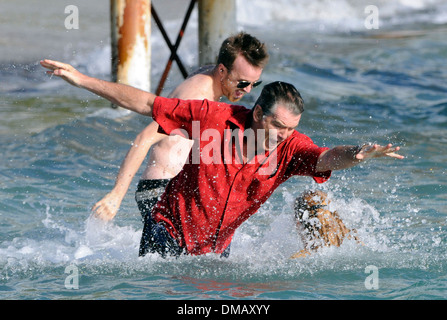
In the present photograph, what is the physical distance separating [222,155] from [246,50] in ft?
2.91

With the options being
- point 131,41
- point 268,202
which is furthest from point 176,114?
point 131,41

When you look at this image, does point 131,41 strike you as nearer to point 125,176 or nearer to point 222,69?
point 222,69

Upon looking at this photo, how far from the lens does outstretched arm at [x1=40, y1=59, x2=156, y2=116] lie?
160 inches

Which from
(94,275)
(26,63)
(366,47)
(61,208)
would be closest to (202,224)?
(94,275)

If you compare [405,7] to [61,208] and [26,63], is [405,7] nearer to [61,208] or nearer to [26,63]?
[26,63]

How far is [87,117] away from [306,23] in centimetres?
1235

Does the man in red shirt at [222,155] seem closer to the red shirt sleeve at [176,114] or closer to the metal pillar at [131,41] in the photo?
the red shirt sleeve at [176,114]

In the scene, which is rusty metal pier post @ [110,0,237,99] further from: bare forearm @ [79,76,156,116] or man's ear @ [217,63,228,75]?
bare forearm @ [79,76,156,116]

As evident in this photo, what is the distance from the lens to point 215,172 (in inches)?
165

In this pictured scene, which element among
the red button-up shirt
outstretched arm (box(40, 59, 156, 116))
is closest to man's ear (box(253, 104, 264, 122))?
the red button-up shirt

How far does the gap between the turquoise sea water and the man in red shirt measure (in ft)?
0.98

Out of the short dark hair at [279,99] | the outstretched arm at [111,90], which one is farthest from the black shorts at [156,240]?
the short dark hair at [279,99]

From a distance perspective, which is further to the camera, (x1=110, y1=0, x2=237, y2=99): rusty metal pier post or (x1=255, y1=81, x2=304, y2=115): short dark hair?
(x1=110, y1=0, x2=237, y2=99): rusty metal pier post

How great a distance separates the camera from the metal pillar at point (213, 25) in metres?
9.67
